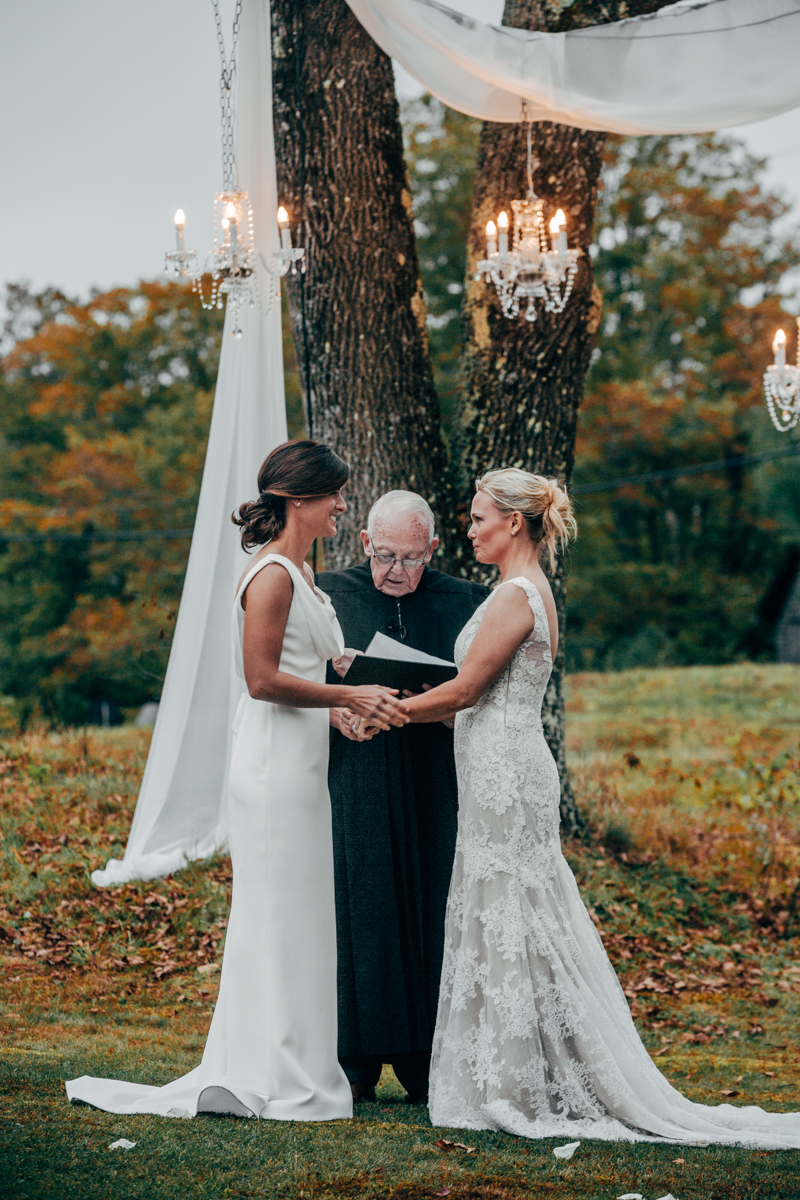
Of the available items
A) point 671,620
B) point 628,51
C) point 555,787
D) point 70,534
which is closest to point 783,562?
point 671,620

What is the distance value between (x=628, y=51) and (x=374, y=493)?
231 cm

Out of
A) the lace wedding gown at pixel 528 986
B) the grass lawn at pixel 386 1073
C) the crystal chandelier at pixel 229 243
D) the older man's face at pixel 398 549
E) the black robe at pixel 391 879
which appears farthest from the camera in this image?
the crystal chandelier at pixel 229 243

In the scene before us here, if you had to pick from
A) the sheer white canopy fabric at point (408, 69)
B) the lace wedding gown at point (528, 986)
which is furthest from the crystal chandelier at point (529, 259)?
the lace wedding gown at point (528, 986)

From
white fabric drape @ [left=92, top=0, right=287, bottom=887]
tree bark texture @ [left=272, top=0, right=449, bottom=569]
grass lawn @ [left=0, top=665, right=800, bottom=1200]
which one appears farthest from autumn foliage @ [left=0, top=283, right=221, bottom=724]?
tree bark texture @ [left=272, top=0, right=449, bottom=569]

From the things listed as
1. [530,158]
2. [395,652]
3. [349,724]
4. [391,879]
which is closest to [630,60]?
[530,158]

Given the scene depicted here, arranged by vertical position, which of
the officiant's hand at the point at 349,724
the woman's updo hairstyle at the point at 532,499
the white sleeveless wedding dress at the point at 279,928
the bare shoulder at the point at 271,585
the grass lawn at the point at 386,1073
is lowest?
the grass lawn at the point at 386,1073

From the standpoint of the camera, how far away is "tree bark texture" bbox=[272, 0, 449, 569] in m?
5.48

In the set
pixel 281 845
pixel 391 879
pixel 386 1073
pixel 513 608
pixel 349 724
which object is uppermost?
pixel 513 608

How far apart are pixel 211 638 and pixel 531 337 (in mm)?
2404

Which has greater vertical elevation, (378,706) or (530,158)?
(530,158)

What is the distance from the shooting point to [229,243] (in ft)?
17.2

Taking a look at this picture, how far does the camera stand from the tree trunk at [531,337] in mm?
5867

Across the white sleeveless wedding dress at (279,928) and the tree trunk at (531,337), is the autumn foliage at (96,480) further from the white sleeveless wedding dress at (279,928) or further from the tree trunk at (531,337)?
the white sleeveless wedding dress at (279,928)

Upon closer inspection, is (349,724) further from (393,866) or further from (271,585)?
(271,585)
